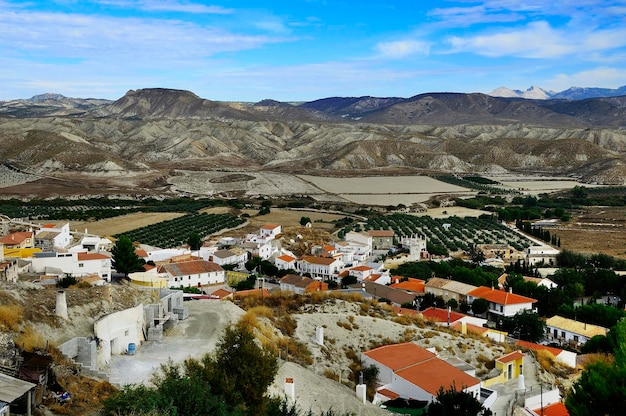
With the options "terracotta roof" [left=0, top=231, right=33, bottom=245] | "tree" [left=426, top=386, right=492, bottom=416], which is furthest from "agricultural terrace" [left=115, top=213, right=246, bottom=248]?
"tree" [left=426, top=386, right=492, bottom=416]

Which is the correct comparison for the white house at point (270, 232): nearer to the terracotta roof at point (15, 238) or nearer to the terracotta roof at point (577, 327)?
the terracotta roof at point (15, 238)

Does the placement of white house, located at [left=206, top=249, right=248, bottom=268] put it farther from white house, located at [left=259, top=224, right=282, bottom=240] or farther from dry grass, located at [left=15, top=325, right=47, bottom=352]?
dry grass, located at [left=15, top=325, right=47, bottom=352]

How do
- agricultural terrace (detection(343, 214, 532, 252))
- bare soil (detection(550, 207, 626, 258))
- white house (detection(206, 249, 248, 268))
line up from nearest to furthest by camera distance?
white house (detection(206, 249, 248, 268)), bare soil (detection(550, 207, 626, 258)), agricultural terrace (detection(343, 214, 532, 252))

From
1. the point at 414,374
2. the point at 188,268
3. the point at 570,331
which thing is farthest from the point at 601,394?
the point at 188,268

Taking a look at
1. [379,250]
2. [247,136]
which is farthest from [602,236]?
[247,136]

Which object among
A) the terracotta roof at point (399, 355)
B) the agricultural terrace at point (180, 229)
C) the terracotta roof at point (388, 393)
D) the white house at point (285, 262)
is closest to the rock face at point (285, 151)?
the agricultural terrace at point (180, 229)

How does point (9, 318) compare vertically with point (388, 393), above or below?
above

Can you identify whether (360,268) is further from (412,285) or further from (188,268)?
(188,268)
